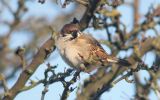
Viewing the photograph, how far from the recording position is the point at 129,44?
7.36m

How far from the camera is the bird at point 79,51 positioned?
16.5ft

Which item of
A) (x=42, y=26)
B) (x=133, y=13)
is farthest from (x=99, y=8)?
(x=42, y=26)

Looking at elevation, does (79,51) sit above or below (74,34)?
below

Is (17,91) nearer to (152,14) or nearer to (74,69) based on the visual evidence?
(74,69)

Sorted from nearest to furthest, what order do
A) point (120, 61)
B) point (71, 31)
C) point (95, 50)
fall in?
point (71, 31)
point (120, 61)
point (95, 50)

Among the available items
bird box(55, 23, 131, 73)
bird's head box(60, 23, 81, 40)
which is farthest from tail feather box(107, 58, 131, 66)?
bird's head box(60, 23, 81, 40)

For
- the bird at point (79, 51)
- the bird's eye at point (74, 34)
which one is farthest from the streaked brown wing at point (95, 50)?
the bird's eye at point (74, 34)

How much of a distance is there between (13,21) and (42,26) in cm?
249

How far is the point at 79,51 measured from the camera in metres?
5.55

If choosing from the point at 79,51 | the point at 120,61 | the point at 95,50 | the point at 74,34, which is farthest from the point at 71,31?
the point at 120,61

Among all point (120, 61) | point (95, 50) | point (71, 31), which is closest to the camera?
point (71, 31)

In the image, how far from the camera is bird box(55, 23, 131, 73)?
5.02m

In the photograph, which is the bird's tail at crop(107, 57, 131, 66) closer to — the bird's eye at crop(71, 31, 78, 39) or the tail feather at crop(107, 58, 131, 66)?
the tail feather at crop(107, 58, 131, 66)

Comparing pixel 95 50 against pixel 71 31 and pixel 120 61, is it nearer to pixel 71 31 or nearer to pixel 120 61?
pixel 120 61
